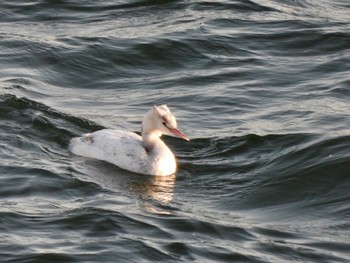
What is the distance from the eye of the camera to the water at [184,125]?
12055 mm

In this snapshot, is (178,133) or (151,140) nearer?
(178,133)

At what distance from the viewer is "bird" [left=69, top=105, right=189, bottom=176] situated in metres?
14.5

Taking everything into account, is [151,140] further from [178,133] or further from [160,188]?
[160,188]

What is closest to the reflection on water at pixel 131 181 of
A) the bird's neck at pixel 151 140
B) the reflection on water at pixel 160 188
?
the reflection on water at pixel 160 188

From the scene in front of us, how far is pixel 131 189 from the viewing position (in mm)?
13922

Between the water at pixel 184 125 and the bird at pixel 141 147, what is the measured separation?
5.0 inches

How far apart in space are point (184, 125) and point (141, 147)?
1.30 metres

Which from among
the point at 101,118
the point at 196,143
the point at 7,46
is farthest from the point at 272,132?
the point at 7,46

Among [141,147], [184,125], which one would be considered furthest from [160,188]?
[184,125]

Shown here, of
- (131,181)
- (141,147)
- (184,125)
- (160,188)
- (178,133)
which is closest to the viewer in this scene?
(160,188)

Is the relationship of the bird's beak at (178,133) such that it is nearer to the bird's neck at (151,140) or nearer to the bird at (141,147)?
the bird at (141,147)

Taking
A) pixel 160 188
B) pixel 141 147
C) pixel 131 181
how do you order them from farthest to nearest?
pixel 141 147, pixel 131 181, pixel 160 188

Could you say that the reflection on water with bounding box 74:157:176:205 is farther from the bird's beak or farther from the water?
the bird's beak

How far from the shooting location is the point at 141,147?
14852 millimetres
